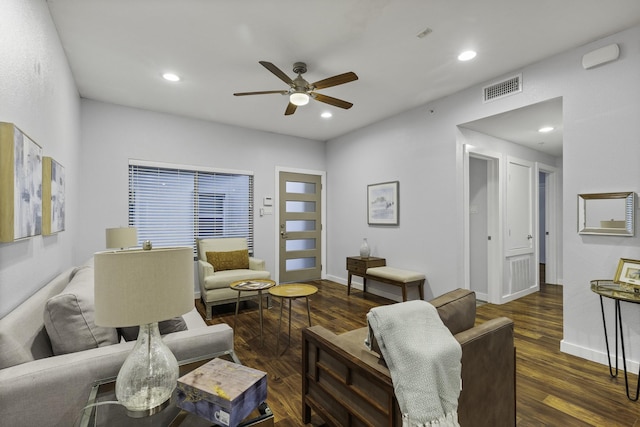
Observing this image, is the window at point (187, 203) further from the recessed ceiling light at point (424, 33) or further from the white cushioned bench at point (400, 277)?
the recessed ceiling light at point (424, 33)

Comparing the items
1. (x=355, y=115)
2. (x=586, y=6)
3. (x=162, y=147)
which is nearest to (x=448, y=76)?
(x=586, y=6)

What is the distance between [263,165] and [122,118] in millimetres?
2125

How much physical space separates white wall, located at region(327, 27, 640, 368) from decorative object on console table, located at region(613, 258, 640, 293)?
175 mm

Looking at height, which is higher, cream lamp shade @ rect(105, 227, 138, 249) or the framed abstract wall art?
the framed abstract wall art

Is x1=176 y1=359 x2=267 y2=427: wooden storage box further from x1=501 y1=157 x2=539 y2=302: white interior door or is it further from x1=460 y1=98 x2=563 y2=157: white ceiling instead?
x1=501 y1=157 x2=539 y2=302: white interior door

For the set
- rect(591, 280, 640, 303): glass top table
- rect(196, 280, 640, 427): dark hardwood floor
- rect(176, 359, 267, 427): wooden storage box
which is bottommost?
rect(196, 280, 640, 427): dark hardwood floor

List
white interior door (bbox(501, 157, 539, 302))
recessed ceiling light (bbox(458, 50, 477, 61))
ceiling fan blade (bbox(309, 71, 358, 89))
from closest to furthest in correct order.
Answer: ceiling fan blade (bbox(309, 71, 358, 89)) → recessed ceiling light (bbox(458, 50, 477, 61)) → white interior door (bbox(501, 157, 539, 302))

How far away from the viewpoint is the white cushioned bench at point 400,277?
3.76 metres

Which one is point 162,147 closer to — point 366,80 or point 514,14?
point 366,80

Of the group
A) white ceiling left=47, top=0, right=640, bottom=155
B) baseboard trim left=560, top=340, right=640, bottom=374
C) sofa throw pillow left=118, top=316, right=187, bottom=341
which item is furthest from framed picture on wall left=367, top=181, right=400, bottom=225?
sofa throw pillow left=118, top=316, right=187, bottom=341

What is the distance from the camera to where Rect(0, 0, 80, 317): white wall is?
1377mm

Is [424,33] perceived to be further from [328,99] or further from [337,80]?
[328,99]

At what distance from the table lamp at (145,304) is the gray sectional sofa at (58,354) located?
363mm

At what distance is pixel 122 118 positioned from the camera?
4.02 metres
